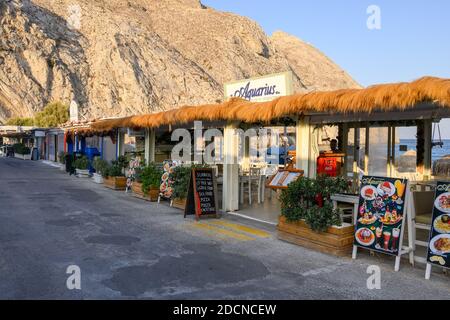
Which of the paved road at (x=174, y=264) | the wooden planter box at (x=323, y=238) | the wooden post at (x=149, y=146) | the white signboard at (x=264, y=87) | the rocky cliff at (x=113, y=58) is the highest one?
the rocky cliff at (x=113, y=58)

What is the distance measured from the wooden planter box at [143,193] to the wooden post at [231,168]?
2374mm

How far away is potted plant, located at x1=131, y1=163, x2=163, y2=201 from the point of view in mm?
11130

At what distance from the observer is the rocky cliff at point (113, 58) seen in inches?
2140

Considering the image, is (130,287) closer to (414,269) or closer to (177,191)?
(414,269)

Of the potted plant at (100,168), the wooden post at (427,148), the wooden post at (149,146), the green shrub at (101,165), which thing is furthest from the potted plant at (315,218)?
the potted plant at (100,168)

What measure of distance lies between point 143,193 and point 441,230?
8.26m

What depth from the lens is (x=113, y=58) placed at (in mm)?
60781

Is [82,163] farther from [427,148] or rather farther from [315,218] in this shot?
[315,218]

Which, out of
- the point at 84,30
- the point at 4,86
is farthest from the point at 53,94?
the point at 84,30

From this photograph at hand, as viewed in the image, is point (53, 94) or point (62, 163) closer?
point (62, 163)

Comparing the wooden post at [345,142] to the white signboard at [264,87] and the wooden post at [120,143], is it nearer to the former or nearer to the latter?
the white signboard at [264,87]
